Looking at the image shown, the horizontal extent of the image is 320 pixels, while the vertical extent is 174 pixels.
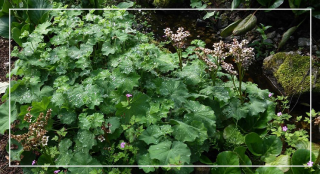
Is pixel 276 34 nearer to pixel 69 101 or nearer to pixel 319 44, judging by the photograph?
pixel 319 44

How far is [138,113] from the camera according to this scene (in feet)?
7.70

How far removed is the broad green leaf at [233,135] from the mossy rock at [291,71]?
1233 millimetres


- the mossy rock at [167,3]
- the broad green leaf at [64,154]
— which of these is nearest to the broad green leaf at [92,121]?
the broad green leaf at [64,154]

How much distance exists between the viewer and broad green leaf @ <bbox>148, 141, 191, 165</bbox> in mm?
2020

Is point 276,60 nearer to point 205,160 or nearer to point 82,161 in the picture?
point 205,160

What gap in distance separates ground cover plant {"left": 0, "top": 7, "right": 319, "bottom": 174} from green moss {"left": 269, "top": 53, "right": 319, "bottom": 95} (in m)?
0.86

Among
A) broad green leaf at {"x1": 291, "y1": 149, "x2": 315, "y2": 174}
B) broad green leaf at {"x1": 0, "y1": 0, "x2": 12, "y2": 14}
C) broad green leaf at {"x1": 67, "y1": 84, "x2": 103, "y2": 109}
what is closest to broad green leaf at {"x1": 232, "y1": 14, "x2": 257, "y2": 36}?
broad green leaf at {"x1": 291, "y1": 149, "x2": 315, "y2": 174}

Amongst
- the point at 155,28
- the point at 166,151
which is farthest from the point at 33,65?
the point at 155,28

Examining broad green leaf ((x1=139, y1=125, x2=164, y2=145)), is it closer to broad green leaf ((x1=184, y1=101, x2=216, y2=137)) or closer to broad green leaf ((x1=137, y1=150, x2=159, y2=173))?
broad green leaf ((x1=137, y1=150, x2=159, y2=173))

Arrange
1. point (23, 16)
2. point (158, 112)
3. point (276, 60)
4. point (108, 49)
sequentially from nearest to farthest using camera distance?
point (158, 112) → point (108, 49) → point (276, 60) → point (23, 16)

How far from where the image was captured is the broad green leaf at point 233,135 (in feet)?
8.52

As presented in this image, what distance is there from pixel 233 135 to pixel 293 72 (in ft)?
5.08

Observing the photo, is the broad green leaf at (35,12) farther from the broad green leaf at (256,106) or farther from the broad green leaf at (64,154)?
the broad green leaf at (256,106)

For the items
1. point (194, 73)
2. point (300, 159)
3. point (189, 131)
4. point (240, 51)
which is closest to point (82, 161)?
point (189, 131)
